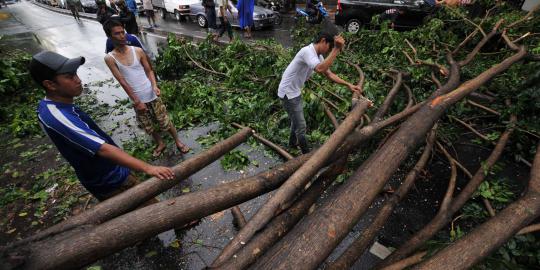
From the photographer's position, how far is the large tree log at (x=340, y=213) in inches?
53.9

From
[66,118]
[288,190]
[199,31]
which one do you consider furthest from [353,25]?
[66,118]

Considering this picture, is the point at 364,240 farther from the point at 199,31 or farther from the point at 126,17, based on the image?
the point at 199,31

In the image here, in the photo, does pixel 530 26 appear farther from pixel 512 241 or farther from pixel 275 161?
pixel 275 161

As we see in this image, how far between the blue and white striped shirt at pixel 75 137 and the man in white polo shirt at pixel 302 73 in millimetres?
2233

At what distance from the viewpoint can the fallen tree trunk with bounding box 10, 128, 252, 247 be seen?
4.46 feet

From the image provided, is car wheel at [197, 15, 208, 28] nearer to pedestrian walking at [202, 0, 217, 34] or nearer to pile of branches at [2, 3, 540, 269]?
pedestrian walking at [202, 0, 217, 34]

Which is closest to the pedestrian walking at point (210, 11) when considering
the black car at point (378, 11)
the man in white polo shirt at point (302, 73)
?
the black car at point (378, 11)

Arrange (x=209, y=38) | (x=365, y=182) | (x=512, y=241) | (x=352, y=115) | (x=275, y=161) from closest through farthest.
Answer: (x=365, y=182) → (x=512, y=241) → (x=352, y=115) → (x=275, y=161) → (x=209, y=38)

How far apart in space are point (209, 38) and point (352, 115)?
615 centimetres

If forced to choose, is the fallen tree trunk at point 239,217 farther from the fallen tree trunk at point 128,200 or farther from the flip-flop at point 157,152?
the flip-flop at point 157,152

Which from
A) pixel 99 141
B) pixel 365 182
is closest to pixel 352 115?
pixel 365 182

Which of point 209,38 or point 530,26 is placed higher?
point 530,26

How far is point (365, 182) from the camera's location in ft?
6.08

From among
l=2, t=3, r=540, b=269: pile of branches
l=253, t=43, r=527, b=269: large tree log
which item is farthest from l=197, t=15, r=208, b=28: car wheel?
l=253, t=43, r=527, b=269: large tree log
